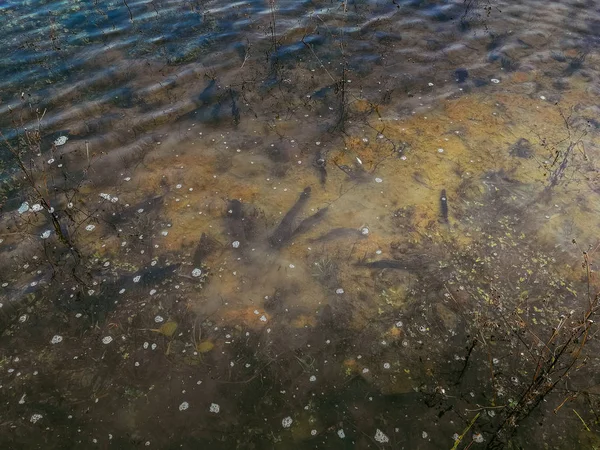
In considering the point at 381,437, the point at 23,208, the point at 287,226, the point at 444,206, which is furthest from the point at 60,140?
the point at 381,437

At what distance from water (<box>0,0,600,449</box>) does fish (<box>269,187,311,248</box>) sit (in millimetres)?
38

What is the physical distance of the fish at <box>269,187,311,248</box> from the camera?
6.58 metres

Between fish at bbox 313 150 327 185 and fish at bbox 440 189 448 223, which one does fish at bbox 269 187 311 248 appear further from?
fish at bbox 440 189 448 223

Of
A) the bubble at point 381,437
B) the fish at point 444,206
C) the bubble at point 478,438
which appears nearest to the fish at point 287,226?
the fish at point 444,206

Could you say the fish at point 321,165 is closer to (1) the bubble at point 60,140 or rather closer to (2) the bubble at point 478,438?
(2) the bubble at point 478,438

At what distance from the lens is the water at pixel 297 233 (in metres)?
4.90

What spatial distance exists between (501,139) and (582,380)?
4.59m

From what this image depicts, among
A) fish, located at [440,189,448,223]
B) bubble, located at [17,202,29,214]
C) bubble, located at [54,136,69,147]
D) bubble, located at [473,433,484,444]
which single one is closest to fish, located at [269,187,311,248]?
fish, located at [440,189,448,223]

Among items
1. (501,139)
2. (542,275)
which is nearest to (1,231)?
(542,275)

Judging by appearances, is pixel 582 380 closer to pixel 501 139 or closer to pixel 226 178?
pixel 501 139

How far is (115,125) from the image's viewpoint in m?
8.51

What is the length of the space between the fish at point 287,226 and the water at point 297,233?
4 cm

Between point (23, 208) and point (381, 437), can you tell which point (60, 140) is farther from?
point (381, 437)

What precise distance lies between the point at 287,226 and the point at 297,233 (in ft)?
0.69
